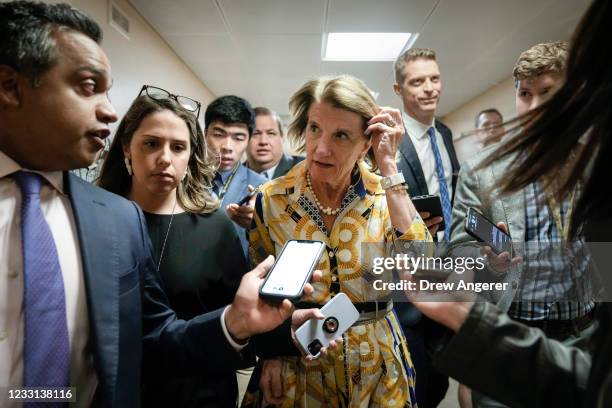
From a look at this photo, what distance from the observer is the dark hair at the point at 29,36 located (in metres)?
0.72

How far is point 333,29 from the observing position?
3787 mm

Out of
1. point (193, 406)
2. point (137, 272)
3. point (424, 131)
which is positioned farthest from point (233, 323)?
point (424, 131)

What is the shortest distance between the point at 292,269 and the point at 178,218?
1.94 feet

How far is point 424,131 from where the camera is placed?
2.14 metres

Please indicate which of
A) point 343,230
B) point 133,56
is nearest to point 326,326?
point 343,230

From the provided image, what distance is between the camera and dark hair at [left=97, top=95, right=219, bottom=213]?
1.30 m

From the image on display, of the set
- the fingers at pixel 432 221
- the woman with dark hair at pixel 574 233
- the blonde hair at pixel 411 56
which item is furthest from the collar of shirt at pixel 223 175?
the woman with dark hair at pixel 574 233

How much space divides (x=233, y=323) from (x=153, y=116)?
0.82 m

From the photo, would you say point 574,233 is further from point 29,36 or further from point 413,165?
point 413,165

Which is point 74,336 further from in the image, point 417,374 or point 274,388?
point 417,374

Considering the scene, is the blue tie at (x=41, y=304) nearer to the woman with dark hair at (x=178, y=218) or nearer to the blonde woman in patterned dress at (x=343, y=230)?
the woman with dark hair at (x=178, y=218)

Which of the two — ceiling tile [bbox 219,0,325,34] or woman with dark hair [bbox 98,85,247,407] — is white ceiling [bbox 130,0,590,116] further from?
woman with dark hair [bbox 98,85,247,407]

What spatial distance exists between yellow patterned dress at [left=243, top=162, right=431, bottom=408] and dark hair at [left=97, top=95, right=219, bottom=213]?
0.32 metres

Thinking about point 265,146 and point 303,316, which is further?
point 265,146
